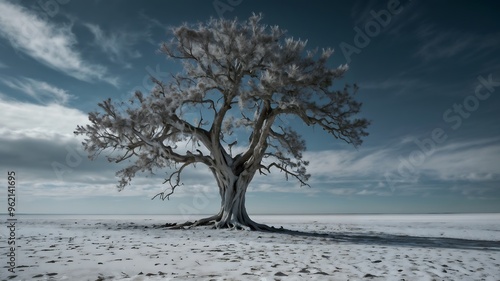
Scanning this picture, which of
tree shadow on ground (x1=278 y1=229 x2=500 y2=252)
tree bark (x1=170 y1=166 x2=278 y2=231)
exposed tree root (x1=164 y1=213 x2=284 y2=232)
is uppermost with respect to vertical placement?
tree bark (x1=170 y1=166 x2=278 y2=231)

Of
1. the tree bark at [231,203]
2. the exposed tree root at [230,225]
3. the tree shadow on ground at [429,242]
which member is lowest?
the tree shadow on ground at [429,242]

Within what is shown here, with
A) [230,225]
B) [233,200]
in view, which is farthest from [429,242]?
[233,200]

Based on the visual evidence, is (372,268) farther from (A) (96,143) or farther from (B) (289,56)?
(A) (96,143)

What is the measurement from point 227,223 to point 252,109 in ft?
21.0

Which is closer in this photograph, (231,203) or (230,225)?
(230,225)

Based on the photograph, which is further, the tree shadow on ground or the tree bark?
the tree bark

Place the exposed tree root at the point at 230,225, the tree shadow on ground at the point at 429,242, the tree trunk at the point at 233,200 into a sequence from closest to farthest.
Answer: the tree shadow on ground at the point at 429,242 < the exposed tree root at the point at 230,225 < the tree trunk at the point at 233,200

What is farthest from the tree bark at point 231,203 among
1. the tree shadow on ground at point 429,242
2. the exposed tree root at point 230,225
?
the tree shadow on ground at point 429,242

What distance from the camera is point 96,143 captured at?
17.3 m

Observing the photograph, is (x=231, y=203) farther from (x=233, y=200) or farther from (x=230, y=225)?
(x=230, y=225)

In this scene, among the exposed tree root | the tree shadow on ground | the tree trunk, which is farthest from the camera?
the tree trunk

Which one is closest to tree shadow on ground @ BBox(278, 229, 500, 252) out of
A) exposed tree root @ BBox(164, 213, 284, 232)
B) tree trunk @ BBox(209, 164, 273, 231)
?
exposed tree root @ BBox(164, 213, 284, 232)

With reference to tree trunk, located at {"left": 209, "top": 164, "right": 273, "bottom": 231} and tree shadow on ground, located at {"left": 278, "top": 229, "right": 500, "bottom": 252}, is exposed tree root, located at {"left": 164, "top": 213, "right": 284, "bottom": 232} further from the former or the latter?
tree shadow on ground, located at {"left": 278, "top": 229, "right": 500, "bottom": 252}

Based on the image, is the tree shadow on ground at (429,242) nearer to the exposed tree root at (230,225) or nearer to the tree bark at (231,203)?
the exposed tree root at (230,225)
